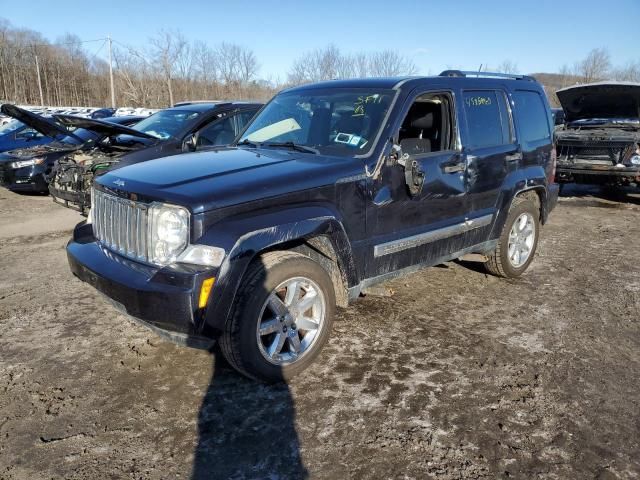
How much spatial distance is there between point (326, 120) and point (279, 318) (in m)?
1.77

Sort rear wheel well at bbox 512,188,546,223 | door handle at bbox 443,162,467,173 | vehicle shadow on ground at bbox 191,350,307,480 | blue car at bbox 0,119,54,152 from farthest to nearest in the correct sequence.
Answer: blue car at bbox 0,119,54,152, rear wheel well at bbox 512,188,546,223, door handle at bbox 443,162,467,173, vehicle shadow on ground at bbox 191,350,307,480

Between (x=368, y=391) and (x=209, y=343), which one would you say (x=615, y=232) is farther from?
(x=209, y=343)

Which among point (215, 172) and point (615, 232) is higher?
point (215, 172)

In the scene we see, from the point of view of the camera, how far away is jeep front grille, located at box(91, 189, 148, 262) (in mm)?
3023

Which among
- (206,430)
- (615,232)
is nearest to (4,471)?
(206,430)

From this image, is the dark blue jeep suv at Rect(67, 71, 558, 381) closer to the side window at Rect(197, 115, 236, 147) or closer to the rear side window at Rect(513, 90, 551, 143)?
the rear side window at Rect(513, 90, 551, 143)

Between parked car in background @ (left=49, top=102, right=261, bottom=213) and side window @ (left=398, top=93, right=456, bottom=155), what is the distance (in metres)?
3.39

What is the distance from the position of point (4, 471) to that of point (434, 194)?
11.1ft

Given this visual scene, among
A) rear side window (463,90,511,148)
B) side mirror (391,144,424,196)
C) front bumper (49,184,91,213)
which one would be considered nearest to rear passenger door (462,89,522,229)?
rear side window (463,90,511,148)

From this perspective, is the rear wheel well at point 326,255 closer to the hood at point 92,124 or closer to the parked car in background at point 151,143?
the parked car in background at point 151,143

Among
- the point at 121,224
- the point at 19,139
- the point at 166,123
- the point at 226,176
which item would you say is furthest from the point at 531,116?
the point at 19,139

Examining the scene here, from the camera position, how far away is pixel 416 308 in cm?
457

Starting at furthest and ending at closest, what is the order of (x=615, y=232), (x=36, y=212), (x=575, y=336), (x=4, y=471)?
(x=36, y=212) < (x=615, y=232) < (x=575, y=336) < (x=4, y=471)

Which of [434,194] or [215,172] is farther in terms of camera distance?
[434,194]
